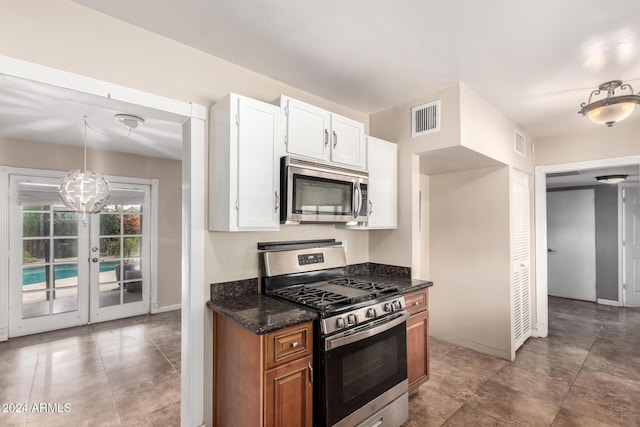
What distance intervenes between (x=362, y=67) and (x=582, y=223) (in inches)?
244

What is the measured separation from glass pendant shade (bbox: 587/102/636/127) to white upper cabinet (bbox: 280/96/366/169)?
1.77 meters

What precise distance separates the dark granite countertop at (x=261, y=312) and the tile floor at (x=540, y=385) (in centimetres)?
132

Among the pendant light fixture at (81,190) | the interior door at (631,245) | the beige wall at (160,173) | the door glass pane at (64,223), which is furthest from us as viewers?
the interior door at (631,245)

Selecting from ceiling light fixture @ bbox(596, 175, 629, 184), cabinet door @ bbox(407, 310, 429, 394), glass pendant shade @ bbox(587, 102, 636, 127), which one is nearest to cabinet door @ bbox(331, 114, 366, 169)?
cabinet door @ bbox(407, 310, 429, 394)

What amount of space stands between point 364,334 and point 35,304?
15.5 feet

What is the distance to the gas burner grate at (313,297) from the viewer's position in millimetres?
1968

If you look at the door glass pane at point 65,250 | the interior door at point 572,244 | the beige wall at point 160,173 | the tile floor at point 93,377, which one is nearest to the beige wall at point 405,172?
the tile floor at point 93,377

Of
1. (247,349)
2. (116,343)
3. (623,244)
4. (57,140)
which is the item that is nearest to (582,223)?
(623,244)

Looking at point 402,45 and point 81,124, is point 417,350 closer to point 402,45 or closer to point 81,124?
point 402,45

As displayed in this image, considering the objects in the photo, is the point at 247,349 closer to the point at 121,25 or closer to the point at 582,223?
the point at 121,25

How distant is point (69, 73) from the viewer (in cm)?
166

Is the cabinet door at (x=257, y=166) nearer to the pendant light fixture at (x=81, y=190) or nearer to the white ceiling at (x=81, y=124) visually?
the white ceiling at (x=81, y=124)

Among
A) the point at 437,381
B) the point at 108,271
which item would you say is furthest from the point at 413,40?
the point at 108,271

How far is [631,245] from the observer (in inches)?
224
